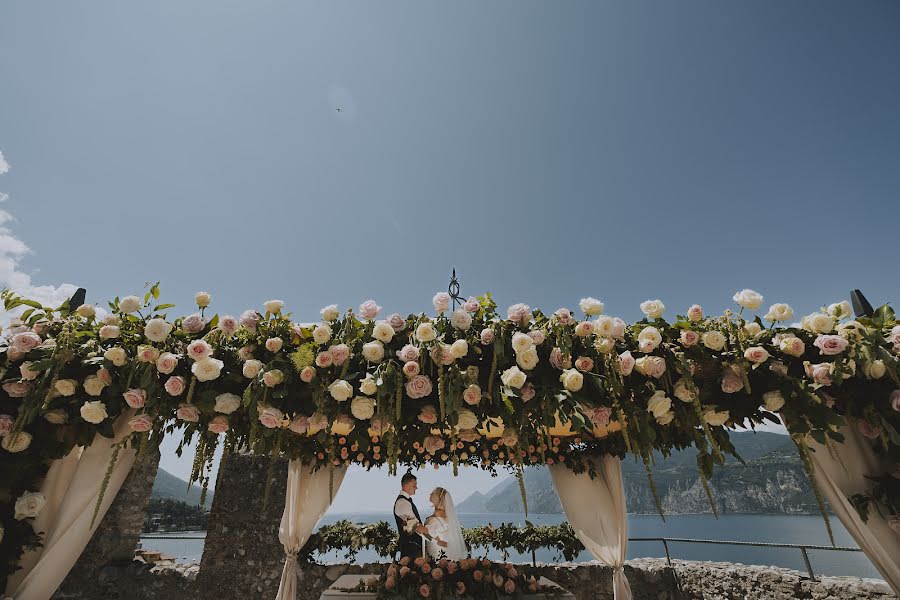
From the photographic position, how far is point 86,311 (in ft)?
9.19

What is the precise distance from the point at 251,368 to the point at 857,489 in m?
3.95

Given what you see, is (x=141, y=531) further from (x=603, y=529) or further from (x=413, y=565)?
(x=603, y=529)

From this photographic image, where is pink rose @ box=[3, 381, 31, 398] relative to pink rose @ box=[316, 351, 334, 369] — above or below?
below

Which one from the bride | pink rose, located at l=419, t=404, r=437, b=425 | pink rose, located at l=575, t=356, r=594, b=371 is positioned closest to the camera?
pink rose, located at l=575, t=356, r=594, b=371

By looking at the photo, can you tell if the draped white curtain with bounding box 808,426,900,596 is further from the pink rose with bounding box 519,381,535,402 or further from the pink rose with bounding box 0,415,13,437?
the pink rose with bounding box 0,415,13,437

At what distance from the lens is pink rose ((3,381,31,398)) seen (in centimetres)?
264

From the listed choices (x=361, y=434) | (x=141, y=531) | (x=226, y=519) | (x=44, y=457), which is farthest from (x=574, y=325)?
(x=141, y=531)

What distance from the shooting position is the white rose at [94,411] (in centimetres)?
256

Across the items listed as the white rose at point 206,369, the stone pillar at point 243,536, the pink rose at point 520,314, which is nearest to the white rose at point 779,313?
the pink rose at point 520,314

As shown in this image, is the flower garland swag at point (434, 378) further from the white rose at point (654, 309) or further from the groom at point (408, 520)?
the groom at point (408, 520)

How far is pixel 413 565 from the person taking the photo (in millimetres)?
4422

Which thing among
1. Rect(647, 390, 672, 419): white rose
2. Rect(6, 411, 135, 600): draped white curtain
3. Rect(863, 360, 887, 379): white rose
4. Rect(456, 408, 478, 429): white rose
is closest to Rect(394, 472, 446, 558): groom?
Rect(6, 411, 135, 600): draped white curtain

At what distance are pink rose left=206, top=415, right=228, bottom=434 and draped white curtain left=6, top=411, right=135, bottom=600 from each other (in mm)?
640

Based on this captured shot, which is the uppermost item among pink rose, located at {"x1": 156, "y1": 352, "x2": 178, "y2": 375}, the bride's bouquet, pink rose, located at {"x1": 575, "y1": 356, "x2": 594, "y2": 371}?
pink rose, located at {"x1": 156, "y1": 352, "x2": 178, "y2": 375}
